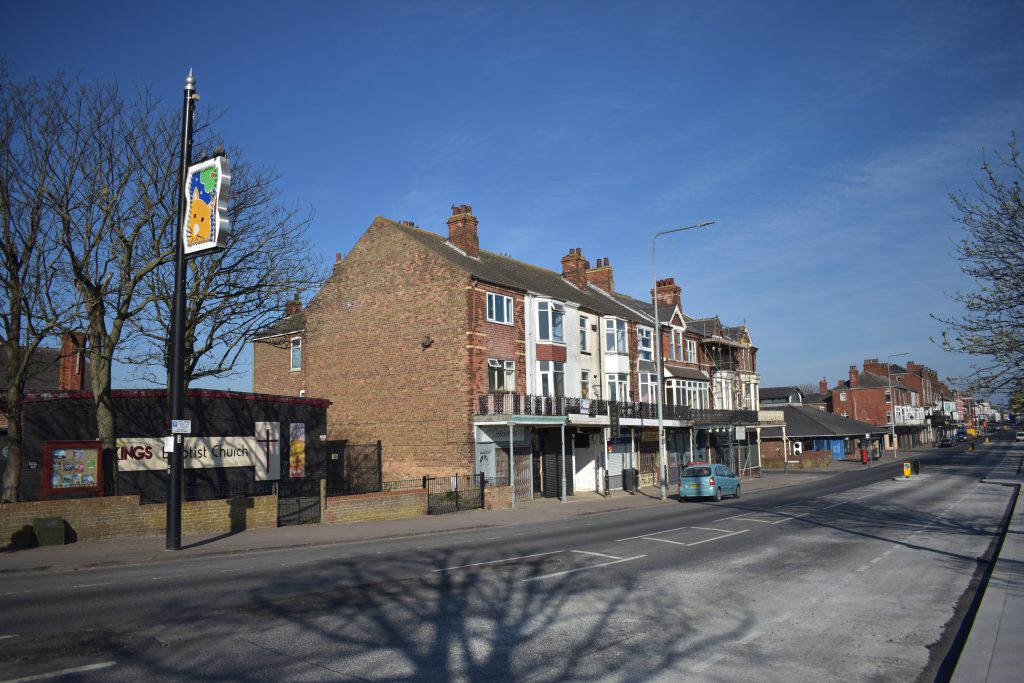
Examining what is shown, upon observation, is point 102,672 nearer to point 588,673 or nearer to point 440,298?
point 588,673

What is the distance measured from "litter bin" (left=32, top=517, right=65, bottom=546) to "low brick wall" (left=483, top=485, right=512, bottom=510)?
598 inches

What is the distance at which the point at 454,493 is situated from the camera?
29047 millimetres

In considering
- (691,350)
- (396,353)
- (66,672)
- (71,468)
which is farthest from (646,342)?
(66,672)

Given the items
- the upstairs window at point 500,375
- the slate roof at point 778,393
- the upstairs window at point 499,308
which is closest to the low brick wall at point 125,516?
the upstairs window at point 500,375

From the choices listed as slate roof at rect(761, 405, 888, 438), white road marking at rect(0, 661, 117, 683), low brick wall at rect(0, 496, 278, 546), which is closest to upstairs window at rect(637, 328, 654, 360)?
low brick wall at rect(0, 496, 278, 546)

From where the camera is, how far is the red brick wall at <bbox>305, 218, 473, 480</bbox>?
33.0 m

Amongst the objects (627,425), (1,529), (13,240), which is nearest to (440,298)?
(627,425)

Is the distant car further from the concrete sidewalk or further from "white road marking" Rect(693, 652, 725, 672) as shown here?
"white road marking" Rect(693, 652, 725, 672)

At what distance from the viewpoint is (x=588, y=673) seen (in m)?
7.46

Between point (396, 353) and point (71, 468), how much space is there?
55.5 feet

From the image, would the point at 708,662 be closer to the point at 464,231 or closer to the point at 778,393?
the point at 464,231

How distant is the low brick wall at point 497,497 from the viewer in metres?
29.4

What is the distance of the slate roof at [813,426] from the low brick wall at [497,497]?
43.6 meters

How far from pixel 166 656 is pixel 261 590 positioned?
3930 mm
